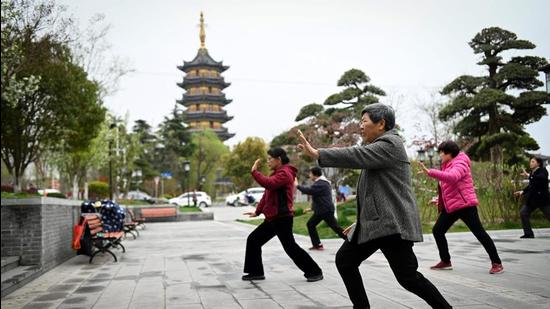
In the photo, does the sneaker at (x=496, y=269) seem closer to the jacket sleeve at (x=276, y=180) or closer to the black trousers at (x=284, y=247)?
the black trousers at (x=284, y=247)

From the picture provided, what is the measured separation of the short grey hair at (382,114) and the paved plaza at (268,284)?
6.19 ft

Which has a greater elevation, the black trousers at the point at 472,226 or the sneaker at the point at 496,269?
the black trousers at the point at 472,226

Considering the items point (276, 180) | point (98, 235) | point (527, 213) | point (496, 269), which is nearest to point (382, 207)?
point (276, 180)

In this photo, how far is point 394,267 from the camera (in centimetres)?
354

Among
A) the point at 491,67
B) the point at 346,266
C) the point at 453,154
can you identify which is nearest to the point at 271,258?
the point at 453,154

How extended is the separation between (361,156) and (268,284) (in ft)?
10.2

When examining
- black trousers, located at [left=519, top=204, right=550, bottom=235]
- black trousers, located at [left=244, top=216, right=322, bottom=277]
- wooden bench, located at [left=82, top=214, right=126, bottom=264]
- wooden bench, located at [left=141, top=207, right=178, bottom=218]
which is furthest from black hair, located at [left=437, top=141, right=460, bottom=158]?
wooden bench, located at [left=141, top=207, right=178, bottom=218]

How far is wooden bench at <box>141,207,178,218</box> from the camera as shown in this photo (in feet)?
79.7

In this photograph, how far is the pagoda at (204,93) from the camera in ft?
238

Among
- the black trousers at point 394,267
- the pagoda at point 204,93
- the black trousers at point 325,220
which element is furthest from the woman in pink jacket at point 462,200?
the pagoda at point 204,93

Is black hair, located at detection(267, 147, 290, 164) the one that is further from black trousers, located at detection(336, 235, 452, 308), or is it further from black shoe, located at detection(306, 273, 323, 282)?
black trousers, located at detection(336, 235, 452, 308)

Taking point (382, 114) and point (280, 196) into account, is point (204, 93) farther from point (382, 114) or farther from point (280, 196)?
point (382, 114)

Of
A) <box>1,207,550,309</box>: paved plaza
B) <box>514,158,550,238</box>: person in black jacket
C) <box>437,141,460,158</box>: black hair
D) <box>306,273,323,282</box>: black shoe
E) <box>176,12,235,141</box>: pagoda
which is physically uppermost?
<box>176,12,235,141</box>: pagoda

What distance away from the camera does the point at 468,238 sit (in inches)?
451
